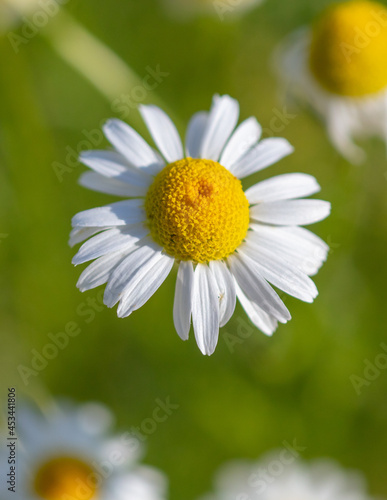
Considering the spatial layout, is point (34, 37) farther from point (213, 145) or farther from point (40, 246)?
point (213, 145)

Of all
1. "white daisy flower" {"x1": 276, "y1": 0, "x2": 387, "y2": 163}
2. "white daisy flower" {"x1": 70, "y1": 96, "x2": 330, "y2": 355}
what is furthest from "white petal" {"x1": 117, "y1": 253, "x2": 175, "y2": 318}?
"white daisy flower" {"x1": 276, "y1": 0, "x2": 387, "y2": 163}

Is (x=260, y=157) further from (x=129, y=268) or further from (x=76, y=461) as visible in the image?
(x=76, y=461)

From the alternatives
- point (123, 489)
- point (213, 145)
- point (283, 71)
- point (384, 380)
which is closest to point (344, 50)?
point (283, 71)

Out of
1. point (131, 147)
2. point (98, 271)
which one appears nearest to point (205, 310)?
point (98, 271)

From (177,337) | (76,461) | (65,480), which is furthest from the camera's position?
(177,337)

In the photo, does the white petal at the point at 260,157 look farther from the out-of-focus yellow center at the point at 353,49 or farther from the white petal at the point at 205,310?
the out-of-focus yellow center at the point at 353,49

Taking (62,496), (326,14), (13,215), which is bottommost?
(62,496)

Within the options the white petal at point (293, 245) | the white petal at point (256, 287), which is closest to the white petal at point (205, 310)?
the white petal at point (256, 287)
